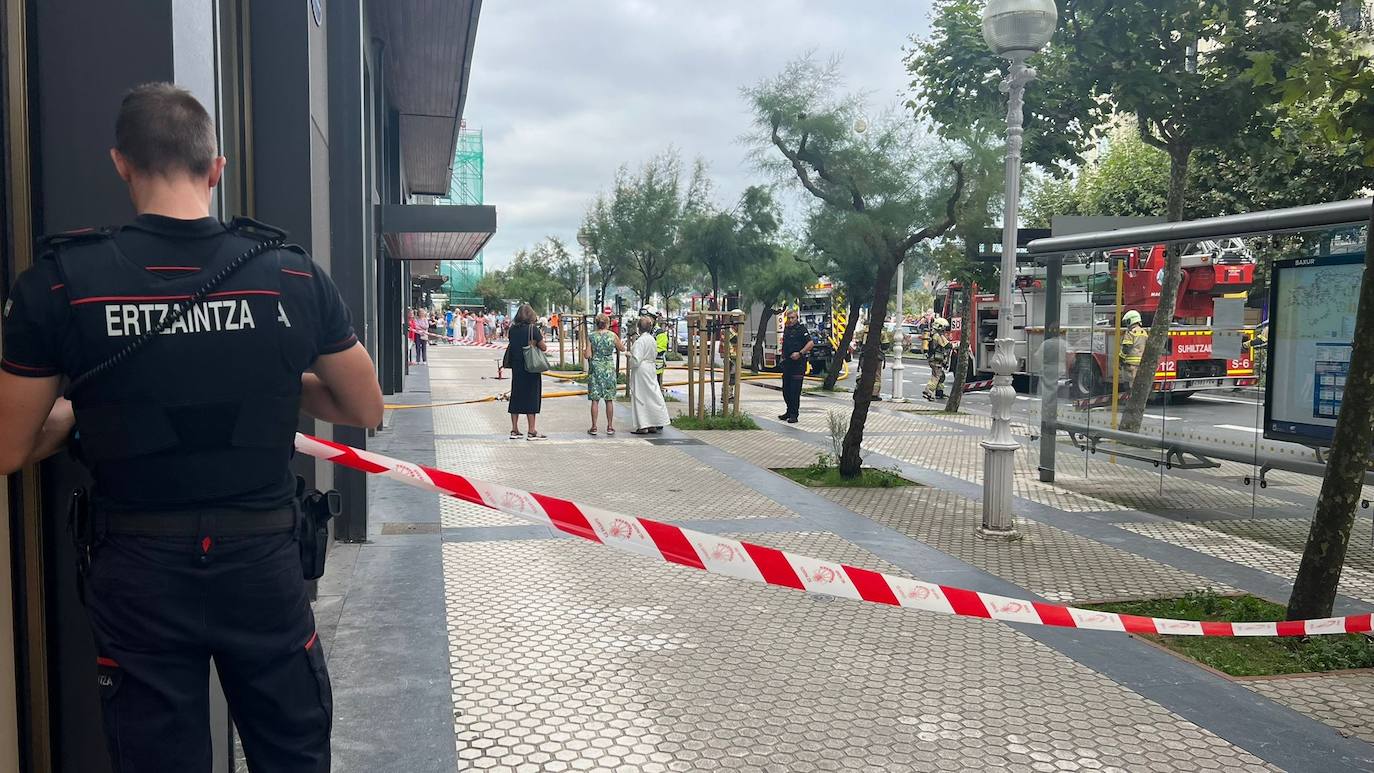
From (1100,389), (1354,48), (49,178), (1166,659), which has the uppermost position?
(1354,48)

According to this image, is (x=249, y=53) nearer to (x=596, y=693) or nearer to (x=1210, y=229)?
(x=596, y=693)

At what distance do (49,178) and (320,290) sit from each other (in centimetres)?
104

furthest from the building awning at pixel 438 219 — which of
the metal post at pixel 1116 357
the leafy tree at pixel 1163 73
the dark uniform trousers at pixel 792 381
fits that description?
the metal post at pixel 1116 357

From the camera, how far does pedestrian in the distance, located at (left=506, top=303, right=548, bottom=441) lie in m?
13.6

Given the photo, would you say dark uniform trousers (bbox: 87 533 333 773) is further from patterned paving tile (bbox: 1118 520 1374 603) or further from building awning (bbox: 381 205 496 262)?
building awning (bbox: 381 205 496 262)

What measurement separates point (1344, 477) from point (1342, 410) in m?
0.34

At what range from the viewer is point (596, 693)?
4.73 meters

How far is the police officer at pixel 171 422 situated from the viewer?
2.22 meters

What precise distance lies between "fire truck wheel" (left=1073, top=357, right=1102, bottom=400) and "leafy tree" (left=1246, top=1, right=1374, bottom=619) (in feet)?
17.6

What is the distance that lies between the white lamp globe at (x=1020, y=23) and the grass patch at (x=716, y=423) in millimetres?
9051

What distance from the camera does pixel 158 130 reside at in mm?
2295

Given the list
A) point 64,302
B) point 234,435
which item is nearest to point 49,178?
point 64,302

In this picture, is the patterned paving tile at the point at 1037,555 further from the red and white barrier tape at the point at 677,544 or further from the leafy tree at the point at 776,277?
the leafy tree at the point at 776,277

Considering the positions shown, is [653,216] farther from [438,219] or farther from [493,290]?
[493,290]
